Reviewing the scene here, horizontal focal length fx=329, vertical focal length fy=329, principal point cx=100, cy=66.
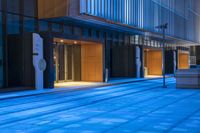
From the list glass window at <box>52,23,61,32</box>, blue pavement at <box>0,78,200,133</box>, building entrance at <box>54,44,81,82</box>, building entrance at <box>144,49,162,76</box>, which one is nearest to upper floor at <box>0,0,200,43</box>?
glass window at <box>52,23,61,32</box>

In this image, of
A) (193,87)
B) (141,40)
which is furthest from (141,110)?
(141,40)

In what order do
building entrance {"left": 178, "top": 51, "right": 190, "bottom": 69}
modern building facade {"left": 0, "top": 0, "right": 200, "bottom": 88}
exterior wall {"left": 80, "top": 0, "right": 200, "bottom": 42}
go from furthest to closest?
building entrance {"left": 178, "top": 51, "right": 190, "bottom": 69} < exterior wall {"left": 80, "top": 0, "right": 200, "bottom": 42} < modern building facade {"left": 0, "top": 0, "right": 200, "bottom": 88}

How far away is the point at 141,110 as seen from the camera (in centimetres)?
1077

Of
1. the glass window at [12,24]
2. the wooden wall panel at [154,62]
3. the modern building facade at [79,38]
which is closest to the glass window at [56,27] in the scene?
the modern building facade at [79,38]

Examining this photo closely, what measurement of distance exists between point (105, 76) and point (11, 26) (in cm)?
813

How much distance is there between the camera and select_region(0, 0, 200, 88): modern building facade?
61.9 feet

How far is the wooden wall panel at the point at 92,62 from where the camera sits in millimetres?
24391

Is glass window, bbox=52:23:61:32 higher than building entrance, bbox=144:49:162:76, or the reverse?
glass window, bbox=52:23:61:32

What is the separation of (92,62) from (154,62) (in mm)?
14800

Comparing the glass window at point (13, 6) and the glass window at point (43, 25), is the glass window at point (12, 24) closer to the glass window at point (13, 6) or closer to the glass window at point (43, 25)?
the glass window at point (13, 6)

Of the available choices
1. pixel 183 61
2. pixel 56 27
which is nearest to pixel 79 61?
pixel 56 27

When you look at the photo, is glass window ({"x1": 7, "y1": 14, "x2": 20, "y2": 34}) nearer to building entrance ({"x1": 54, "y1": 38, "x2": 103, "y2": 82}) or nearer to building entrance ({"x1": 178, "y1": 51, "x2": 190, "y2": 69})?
building entrance ({"x1": 54, "y1": 38, "x2": 103, "y2": 82})

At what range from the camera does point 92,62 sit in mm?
24719

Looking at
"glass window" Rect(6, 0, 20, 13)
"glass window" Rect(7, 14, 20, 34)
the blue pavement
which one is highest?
"glass window" Rect(6, 0, 20, 13)
